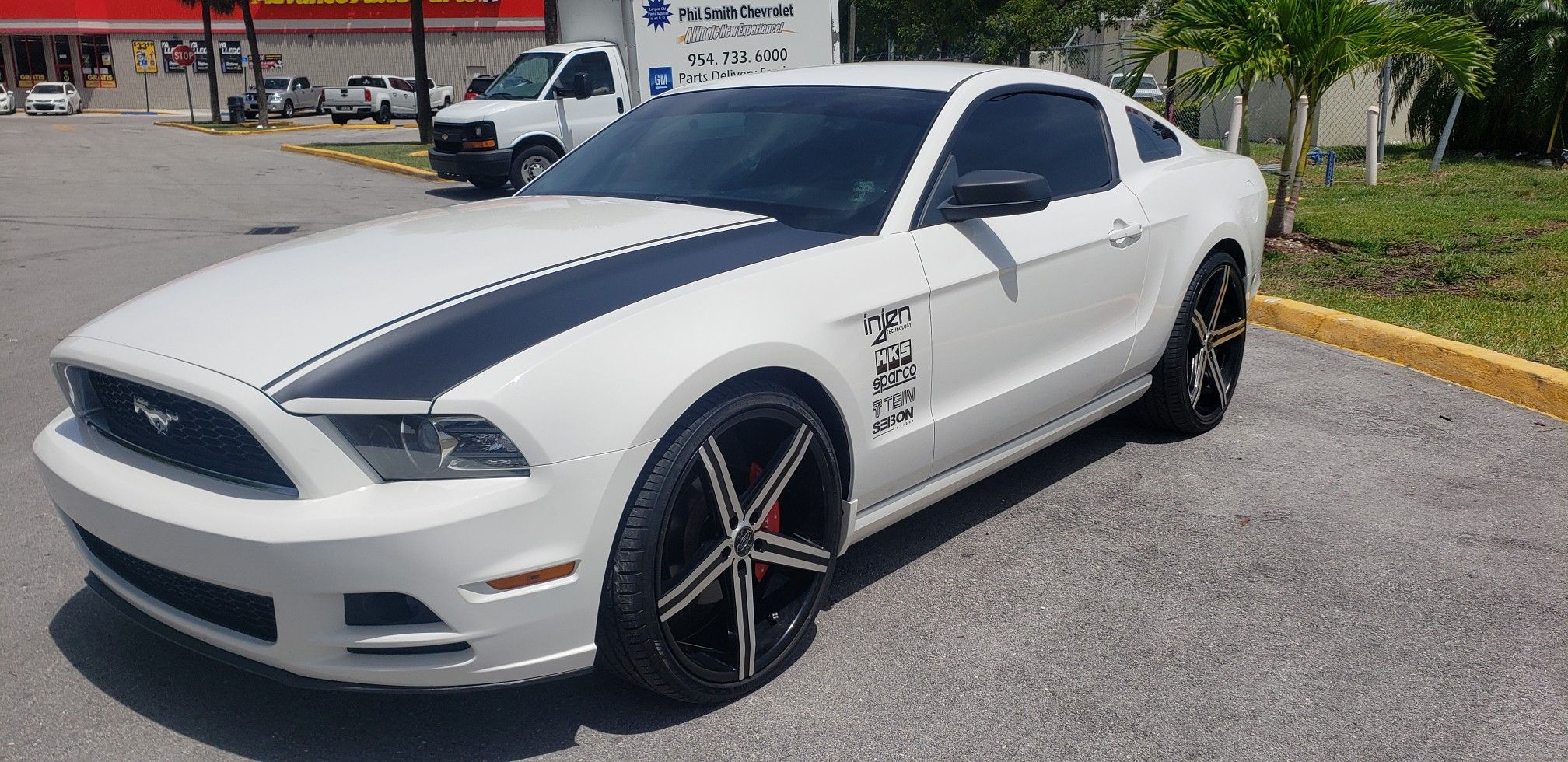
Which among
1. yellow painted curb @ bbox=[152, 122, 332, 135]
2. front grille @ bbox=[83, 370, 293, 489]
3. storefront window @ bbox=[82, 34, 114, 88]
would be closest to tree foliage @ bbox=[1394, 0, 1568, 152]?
front grille @ bbox=[83, 370, 293, 489]

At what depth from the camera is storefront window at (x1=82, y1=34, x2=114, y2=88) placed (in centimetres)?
5291

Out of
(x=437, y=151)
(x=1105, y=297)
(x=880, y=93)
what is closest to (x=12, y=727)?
(x=880, y=93)

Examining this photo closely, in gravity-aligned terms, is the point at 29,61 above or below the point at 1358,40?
above

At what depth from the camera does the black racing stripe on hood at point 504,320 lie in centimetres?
260

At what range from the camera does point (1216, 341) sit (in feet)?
17.3

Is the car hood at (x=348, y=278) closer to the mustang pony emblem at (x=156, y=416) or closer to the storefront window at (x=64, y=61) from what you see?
the mustang pony emblem at (x=156, y=416)

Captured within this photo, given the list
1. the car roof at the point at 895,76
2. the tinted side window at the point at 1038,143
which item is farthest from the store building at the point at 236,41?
the tinted side window at the point at 1038,143

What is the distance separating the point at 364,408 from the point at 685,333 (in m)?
0.74

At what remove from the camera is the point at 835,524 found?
3.33 m

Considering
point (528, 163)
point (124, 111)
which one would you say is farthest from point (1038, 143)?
point (124, 111)

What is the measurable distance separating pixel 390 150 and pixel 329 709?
22028 mm

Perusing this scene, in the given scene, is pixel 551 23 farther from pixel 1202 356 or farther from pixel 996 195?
pixel 996 195

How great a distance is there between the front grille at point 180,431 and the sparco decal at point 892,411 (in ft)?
5.03

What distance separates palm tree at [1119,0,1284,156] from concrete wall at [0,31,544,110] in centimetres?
4397
